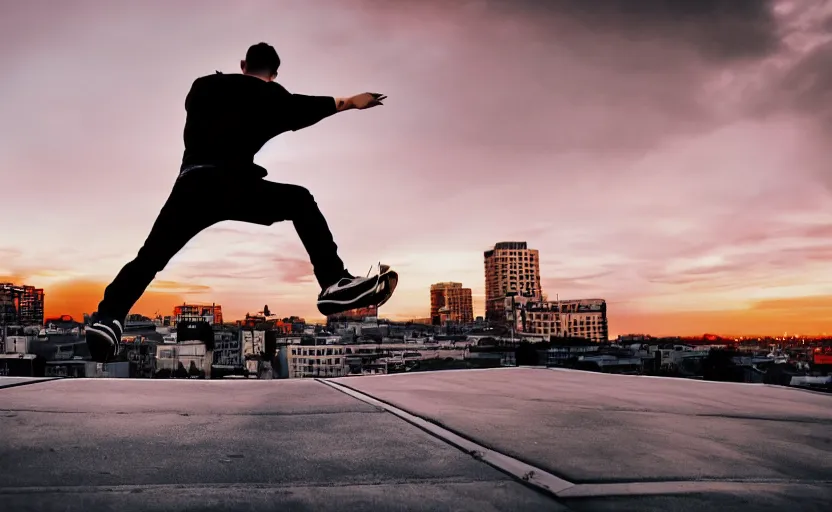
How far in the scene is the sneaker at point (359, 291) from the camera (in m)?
4.20

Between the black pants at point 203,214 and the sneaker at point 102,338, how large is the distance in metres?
0.07

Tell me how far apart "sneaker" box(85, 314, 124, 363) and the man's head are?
2032 mm

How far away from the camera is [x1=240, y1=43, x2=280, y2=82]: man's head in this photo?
4.39 meters

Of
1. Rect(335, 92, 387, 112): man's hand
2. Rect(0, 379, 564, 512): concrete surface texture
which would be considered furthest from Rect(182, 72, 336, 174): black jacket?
Rect(0, 379, 564, 512): concrete surface texture

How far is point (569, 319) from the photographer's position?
450ft

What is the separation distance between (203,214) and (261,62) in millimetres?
1258

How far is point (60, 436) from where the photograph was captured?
2.98 m

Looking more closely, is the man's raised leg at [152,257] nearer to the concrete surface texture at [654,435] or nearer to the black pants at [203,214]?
the black pants at [203,214]

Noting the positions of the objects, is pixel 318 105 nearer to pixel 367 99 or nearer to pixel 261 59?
pixel 367 99

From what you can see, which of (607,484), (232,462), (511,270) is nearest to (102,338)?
(232,462)

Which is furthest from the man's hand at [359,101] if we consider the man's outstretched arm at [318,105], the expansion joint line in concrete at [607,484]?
the expansion joint line in concrete at [607,484]

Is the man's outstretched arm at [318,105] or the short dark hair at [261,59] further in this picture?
the short dark hair at [261,59]

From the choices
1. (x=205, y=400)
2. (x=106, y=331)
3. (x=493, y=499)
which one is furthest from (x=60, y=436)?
(x=493, y=499)

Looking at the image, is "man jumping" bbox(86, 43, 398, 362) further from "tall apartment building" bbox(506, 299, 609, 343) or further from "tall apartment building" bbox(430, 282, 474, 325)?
"tall apartment building" bbox(430, 282, 474, 325)
